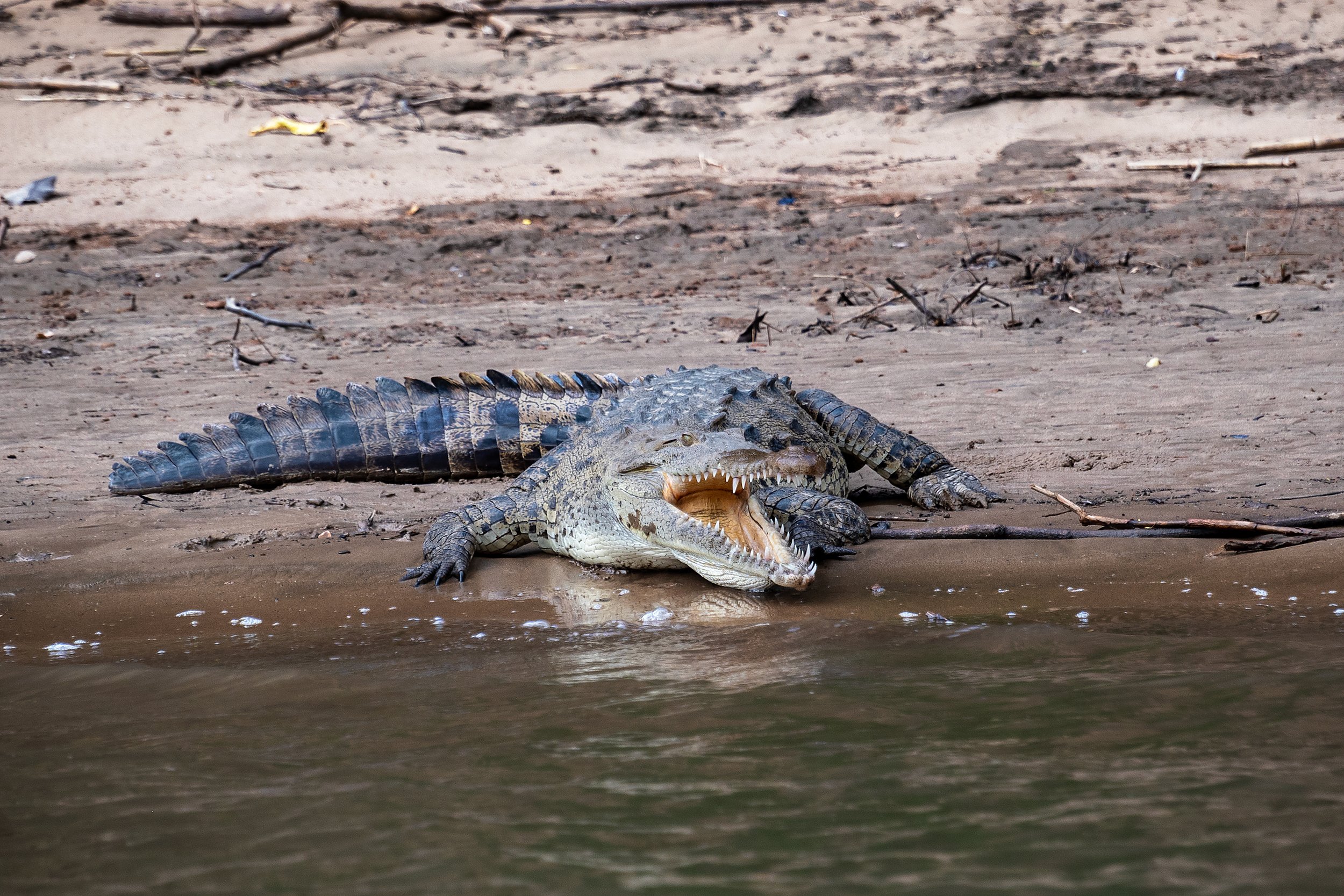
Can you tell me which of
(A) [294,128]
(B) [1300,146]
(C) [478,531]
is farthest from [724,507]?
(A) [294,128]

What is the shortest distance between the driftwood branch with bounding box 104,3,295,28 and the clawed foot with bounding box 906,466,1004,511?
10.5 meters

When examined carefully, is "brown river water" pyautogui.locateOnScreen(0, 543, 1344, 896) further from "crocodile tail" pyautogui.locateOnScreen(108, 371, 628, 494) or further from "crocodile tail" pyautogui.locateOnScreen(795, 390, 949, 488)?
"crocodile tail" pyautogui.locateOnScreen(108, 371, 628, 494)

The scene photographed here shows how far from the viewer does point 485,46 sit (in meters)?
12.9

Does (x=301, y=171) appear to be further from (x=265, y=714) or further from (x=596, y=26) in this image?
(x=265, y=714)

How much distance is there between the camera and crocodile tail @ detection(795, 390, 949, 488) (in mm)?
5188

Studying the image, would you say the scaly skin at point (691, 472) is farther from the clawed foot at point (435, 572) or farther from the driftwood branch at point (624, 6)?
the driftwood branch at point (624, 6)

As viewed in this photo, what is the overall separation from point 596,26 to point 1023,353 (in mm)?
7762

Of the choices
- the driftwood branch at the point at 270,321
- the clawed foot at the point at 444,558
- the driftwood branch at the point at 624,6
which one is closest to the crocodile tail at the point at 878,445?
the clawed foot at the point at 444,558

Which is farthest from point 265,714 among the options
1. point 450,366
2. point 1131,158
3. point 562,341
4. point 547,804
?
point 1131,158

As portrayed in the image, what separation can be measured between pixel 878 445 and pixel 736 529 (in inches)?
52.3

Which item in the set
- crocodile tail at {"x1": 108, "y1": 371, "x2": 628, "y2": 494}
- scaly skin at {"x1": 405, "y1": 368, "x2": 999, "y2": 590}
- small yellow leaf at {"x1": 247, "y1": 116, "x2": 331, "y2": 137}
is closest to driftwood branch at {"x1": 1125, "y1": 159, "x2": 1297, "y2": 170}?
scaly skin at {"x1": 405, "y1": 368, "x2": 999, "y2": 590}

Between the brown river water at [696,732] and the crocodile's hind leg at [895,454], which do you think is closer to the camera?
the brown river water at [696,732]

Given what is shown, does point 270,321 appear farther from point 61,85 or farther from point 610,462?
point 61,85

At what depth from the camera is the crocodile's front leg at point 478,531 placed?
14.8 ft
